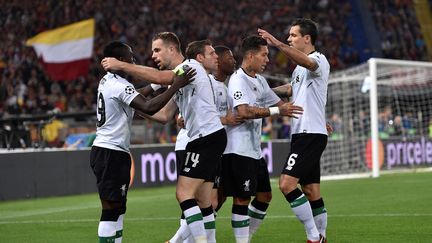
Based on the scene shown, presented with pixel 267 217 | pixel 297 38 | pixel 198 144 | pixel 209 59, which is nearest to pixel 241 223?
pixel 198 144

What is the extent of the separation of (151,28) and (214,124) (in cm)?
2451

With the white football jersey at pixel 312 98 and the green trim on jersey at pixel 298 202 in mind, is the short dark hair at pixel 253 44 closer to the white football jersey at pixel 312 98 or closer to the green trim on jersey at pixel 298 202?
the white football jersey at pixel 312 98

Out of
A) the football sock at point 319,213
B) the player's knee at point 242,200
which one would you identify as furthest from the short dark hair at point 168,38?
the football sock at point 319,213

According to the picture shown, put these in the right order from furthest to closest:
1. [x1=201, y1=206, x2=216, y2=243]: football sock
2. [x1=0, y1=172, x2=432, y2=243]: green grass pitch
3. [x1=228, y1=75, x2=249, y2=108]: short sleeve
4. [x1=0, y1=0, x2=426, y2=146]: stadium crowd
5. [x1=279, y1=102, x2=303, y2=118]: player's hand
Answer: [x1=0, y1=0, x2=426, y2=146]: stadium crowd, [x1=0, y1=172, x2=432, y2=243]: green grass pitch, [x1=228, y1=75, x2=249, y2=108]: short sleeve, [x1=279, y1=102, x2=303, y2=118]: player's hand, [x1=201, y1=206, x2=216, y2=243]: football sock

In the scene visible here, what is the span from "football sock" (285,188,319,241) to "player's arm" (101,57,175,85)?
77.1 inches

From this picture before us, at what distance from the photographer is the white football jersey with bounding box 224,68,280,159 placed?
9.23 meters

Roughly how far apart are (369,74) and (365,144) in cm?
193

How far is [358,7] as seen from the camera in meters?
39.0

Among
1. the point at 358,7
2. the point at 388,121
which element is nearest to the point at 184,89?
the point at 388,121

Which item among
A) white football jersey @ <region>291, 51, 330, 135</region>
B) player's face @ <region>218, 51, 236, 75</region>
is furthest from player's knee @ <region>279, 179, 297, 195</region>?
player's face @ <region>218, 51, 236, 75</region>

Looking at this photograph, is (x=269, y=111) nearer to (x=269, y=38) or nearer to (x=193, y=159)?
(x=269, y=38)

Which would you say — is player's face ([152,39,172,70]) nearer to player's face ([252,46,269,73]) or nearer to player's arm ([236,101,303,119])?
player's arm ([236,101,303,119])

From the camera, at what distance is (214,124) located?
854 cm

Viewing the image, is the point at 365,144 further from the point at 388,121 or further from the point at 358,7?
the point at 358,7
